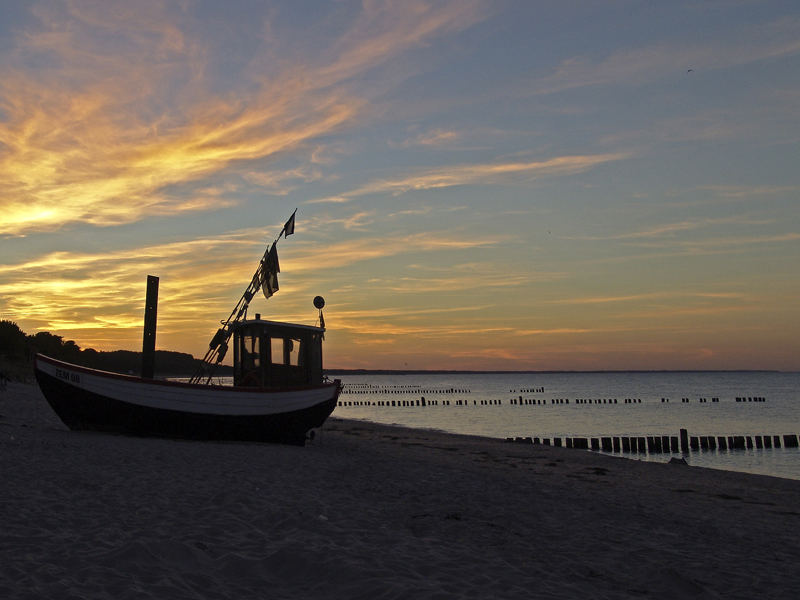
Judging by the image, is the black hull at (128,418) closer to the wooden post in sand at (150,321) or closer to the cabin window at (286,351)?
the wooden post in sand at (150,321)

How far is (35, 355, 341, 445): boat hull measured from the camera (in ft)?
57.0

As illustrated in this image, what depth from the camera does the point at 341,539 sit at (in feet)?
26.0

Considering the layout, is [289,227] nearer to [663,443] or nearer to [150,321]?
[150,321]

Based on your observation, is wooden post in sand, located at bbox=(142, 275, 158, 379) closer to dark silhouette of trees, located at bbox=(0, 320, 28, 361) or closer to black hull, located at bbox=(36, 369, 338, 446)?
black hull, located at bbox=(36, 369, 338, 446)

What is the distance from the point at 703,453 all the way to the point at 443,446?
17718mm

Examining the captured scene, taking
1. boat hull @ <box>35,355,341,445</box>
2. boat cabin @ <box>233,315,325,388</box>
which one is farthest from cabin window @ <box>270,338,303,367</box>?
boat hull @ <box>35,355,341,445</box>

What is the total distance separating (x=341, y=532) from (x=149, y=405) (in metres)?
11.1

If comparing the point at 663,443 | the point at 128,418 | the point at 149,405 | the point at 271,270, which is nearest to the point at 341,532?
the point at 149,405

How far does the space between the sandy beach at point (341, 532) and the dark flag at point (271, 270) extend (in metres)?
10.0

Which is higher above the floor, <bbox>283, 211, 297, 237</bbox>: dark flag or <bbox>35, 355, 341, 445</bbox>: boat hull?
<bbox>283, 211, 297, 237</bbox>: dark flag

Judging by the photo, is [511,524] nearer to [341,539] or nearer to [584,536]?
[584,536]

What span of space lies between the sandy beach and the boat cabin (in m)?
5.52

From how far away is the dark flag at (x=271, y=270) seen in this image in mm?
24953

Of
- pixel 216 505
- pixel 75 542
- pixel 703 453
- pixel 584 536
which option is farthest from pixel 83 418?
pixel 703 453
